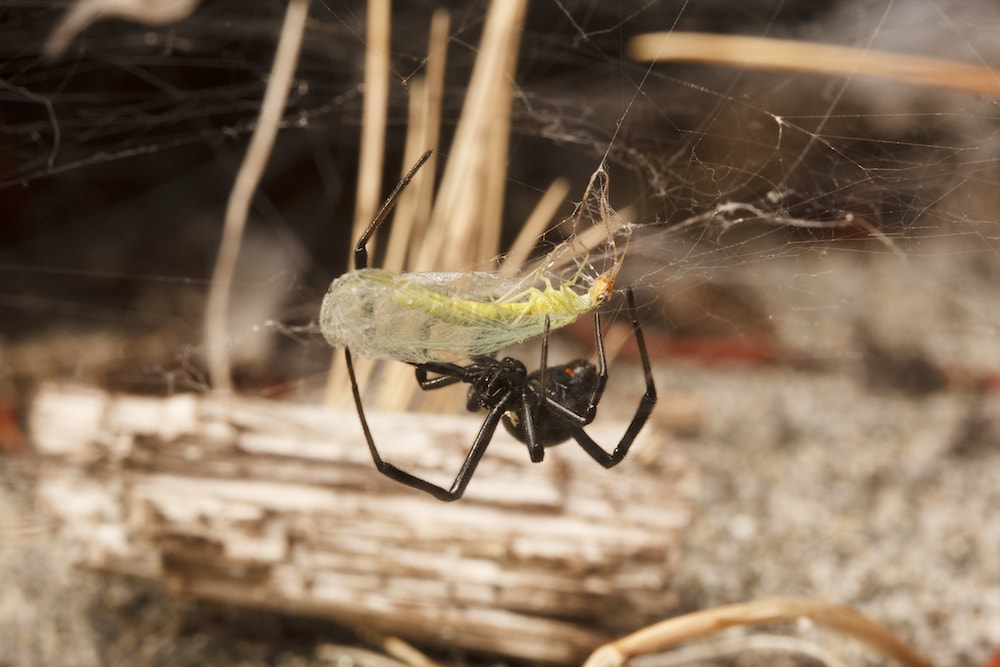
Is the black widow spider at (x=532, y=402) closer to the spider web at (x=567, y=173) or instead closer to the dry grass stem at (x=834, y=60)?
the spider web at (x=567, y=173)

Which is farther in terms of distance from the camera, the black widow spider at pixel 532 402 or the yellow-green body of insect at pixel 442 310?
the black widow spider at pixel 532 402

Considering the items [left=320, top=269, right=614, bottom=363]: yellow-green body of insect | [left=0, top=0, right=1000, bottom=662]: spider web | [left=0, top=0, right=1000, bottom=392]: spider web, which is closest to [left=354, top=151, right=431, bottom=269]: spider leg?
[left=320, top=269, right=614, bottom=363]: yellow-green body of insect

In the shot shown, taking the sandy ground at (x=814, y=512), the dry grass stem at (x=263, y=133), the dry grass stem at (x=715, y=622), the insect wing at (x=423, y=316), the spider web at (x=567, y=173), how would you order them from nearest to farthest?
the insect wing at (x=423, y=316)
the dry grass stem at (x=715, y=622)
the spider web at (x=567, y=173)
the sandy ground at (x=814, y=512)
the dry grass stem at (x=263, y=133)

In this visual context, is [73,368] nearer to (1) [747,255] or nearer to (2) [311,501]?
(2) [311,501]

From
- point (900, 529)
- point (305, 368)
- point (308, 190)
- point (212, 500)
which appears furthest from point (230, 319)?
point (900, 529)

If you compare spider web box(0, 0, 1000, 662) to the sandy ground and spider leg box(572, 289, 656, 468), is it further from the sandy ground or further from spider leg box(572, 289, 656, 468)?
spider leg box(572, 289, 656, 468)

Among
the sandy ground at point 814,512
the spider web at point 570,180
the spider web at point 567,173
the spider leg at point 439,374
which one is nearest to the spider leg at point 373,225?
the spider leg at point 439,374
